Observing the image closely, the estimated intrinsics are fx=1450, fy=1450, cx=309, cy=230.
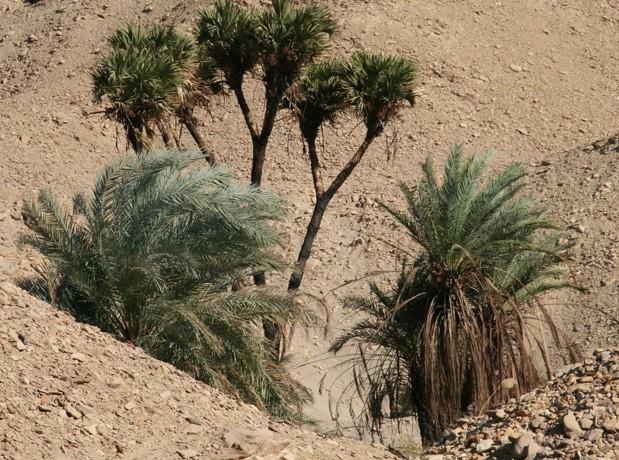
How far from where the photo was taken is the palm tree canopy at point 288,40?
784 inches

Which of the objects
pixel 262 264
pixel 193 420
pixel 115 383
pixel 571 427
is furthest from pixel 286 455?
pixel 262 264

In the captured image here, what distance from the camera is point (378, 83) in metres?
19.8

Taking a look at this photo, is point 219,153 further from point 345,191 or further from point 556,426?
point 556,426

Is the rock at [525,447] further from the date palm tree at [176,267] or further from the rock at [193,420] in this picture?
the date palm tree at [176,267]

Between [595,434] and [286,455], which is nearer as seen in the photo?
[595,434]

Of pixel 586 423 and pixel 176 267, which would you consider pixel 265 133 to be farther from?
pixel 586 423

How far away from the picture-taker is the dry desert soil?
23.5 metres

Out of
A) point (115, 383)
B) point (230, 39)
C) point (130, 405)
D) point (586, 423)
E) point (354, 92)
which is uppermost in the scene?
point (230, 39)

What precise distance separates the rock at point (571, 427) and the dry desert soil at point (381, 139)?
248 centimetres

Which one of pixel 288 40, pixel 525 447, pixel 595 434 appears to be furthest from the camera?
pixel 288 40

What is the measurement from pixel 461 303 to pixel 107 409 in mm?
5932

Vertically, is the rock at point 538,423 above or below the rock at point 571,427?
above

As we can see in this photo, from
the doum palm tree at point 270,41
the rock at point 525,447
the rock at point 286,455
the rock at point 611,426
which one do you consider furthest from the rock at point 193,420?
the doum palm tree at point 270,41

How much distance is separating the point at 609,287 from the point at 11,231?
10.2 metres
